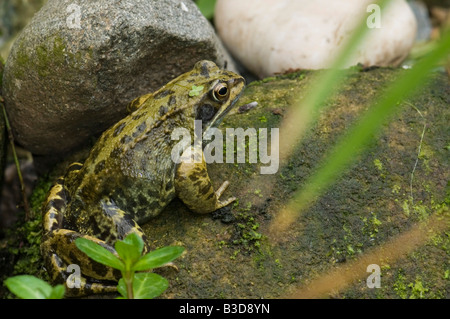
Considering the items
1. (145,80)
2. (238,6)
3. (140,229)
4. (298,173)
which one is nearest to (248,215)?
(298,173)

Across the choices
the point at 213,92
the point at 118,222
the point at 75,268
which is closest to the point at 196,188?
the point at 118,222

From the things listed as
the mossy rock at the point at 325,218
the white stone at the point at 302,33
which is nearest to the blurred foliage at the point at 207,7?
the white stone at the point at 302,33

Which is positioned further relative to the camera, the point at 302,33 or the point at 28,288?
the point at 302,33

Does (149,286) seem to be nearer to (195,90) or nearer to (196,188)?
(196,188)

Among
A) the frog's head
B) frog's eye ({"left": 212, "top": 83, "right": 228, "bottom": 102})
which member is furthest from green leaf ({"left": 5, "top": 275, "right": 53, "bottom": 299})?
frog's eye ({"left": 212, "top": 83, "right": 228, "bottom": 102})

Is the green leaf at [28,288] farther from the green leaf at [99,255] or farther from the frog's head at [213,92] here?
the frog's head at [213,92]

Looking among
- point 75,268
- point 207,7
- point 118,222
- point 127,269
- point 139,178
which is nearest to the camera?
point 127,269

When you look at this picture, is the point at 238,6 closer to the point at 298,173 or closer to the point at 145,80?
the point at 145,80
